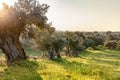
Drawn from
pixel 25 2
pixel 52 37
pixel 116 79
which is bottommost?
pixel 116 79

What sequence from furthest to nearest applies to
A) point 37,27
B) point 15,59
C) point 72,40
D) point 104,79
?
point 72,40
point 37,27
point 15,59
point 104,79

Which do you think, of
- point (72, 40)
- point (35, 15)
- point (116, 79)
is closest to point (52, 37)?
point (72, 40)

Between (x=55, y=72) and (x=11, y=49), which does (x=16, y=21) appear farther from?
(x=55, y=72)

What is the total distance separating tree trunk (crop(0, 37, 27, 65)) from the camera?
140ft

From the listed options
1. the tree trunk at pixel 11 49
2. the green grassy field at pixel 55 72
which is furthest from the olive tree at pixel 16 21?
the green grassy field at pixel 55 72

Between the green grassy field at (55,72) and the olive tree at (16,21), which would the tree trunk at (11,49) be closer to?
the olive tree at (16,21)

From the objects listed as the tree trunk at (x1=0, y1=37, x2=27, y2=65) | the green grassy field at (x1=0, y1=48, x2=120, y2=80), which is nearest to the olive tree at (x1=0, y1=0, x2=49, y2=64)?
the tree trunk at (x1=0, y1=37, x2=27, y2=65)

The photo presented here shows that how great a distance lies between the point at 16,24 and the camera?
144 ft

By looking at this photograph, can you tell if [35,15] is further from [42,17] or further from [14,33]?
[14,33]

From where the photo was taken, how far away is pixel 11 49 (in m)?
43.6

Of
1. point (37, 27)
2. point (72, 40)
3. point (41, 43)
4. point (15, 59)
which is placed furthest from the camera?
point (72, 40)

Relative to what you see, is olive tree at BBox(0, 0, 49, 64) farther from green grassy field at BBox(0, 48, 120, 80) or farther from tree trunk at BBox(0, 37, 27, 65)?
green grassy field at BBox(0, 48, 120, 80)

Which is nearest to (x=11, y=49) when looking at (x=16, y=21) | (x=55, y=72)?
(x=16, y=21)

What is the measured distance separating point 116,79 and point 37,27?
2676 centimetres
